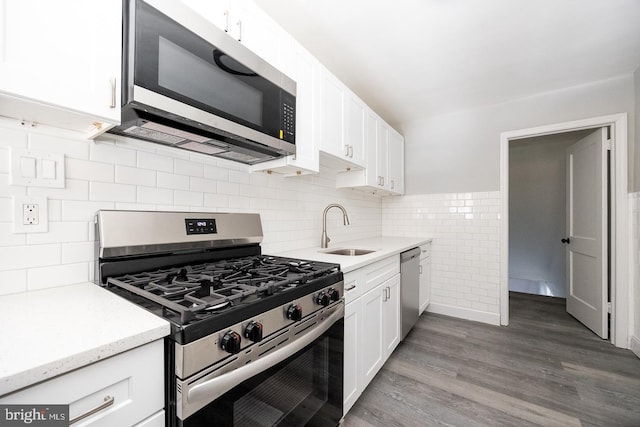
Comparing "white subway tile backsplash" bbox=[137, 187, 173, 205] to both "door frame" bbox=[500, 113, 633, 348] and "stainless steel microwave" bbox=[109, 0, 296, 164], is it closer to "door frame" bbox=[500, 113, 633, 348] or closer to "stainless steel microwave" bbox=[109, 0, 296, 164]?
"stainless steel microwave" bbox=[109, 0, 296, 164]

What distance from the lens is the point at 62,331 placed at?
0.62 metres

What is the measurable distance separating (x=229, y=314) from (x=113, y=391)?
28 centimetres

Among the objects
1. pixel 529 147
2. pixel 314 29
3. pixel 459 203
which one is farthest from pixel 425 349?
pixel 529 147

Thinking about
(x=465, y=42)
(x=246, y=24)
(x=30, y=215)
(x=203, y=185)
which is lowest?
(x=30, y=215)

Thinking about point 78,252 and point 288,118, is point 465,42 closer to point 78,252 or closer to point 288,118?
point 288,118

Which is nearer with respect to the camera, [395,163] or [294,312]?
[294,312]

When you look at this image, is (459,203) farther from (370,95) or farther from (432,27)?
(432,27)

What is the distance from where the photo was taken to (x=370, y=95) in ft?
9.31

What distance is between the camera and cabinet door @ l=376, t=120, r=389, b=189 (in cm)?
270

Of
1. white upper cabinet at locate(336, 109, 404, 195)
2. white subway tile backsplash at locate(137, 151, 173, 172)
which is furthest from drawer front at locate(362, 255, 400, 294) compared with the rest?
white subway tile backsplash at locate(137, 151, 173, 172)

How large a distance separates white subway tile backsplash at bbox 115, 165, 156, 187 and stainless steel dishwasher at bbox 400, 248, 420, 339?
1872 millimetres

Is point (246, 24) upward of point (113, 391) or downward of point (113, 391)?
upward

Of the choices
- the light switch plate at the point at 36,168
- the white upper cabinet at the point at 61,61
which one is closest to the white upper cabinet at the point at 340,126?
the white upper cabinet at the point at 61,61

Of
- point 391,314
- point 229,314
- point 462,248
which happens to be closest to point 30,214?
point 229,314
